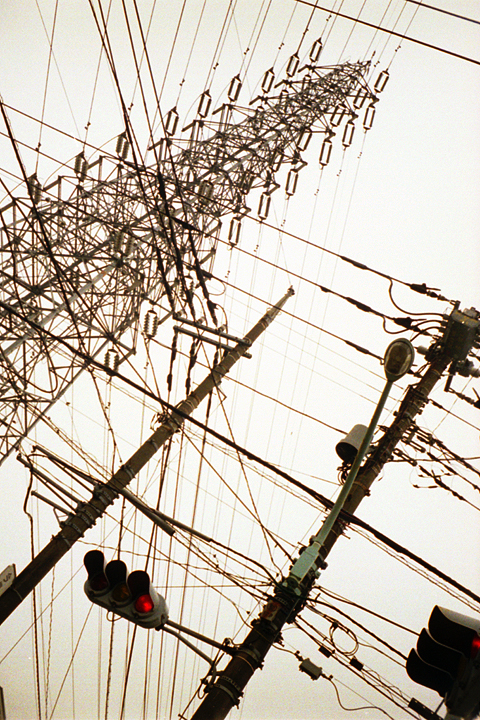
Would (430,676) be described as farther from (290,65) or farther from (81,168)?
(290,65)

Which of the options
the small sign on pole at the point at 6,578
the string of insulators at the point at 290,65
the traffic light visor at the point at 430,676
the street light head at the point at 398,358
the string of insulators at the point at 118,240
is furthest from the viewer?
the string of insulators at the point at 290,65

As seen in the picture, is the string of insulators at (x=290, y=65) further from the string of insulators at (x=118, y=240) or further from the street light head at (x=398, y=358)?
the street light head at (x=398, y=358)

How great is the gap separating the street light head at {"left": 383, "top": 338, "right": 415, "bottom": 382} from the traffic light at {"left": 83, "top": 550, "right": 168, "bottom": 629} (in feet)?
8.29

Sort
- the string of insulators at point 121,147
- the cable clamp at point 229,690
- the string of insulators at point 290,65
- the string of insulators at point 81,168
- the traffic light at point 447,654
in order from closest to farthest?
the traffic light at point 447,654
the cable clamp at point 229,690
the string of insulators at point 81,168
the string of insulators at point 121,147
the string of insulators at point 290,65

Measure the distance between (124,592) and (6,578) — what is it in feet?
8.15

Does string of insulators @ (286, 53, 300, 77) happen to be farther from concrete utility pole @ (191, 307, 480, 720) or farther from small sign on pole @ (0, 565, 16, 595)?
small sign on pole @ (0, 565, 16, 595)

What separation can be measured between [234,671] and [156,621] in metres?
0.74

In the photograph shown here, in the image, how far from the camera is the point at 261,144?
12.6 meters

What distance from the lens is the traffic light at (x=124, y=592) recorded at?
4734 mm

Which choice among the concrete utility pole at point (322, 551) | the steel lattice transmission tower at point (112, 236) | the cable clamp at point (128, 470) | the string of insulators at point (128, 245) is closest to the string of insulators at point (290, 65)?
the steel lattice transmission tower at point (112, 236)

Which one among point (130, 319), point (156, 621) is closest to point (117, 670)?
point (130, 319)

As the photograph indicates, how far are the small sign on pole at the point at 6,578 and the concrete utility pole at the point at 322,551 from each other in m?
3.19

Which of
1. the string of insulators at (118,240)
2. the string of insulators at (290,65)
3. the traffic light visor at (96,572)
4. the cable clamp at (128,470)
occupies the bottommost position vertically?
the traffic light visor at (96,572)

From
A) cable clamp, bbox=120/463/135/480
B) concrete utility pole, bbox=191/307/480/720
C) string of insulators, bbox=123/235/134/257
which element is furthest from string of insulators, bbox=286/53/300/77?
cable clamp, bbox=120/463/135/480
